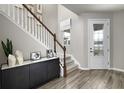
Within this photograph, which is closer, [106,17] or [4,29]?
[4,29]

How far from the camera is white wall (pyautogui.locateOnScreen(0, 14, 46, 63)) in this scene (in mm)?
3580

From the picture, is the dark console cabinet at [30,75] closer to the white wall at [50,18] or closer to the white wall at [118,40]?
the white wall at [50,18]

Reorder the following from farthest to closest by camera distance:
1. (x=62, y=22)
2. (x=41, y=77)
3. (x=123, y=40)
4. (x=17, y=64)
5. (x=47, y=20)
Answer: (x=62, y=22)
(x=47, y=20)
(x=123, y=40)
(x=41, y=77)
(x=17, y=64)

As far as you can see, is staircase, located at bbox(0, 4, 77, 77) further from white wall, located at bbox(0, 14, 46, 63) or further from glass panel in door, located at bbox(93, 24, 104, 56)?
glass panel in door, located at bbox(93, 24, 104, 56)

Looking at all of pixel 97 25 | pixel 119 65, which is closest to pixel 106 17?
pixel 97 25

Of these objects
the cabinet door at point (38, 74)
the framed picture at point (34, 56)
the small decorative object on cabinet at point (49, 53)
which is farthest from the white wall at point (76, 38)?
the framed picture at point (34, 56)

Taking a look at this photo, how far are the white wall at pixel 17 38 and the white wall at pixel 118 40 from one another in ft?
10.9

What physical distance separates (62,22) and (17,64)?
4.68 m

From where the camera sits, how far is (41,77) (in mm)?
4324

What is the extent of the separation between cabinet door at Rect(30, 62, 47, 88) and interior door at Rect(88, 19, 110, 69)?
283 cm

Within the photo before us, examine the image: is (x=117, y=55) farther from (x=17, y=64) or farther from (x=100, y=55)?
(x=17, y=64)

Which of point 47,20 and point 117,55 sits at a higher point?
point 47,20

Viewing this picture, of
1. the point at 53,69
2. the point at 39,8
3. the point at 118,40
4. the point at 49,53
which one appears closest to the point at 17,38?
the point at 49,53

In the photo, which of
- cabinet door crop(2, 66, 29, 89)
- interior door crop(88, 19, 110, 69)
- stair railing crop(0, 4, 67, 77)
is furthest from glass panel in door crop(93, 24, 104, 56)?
cabinet door crop(2, 66, 29, 89)
